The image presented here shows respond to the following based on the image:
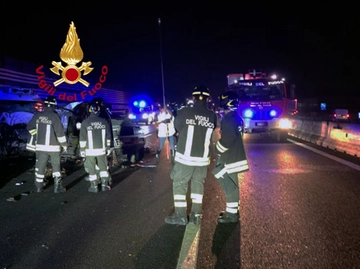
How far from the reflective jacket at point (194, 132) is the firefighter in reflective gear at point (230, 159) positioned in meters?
0.23

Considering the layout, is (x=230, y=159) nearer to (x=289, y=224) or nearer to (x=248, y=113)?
(x=289, y=224)

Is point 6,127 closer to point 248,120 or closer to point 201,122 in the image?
point 201,122

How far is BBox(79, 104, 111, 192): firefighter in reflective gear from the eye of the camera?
639 cm

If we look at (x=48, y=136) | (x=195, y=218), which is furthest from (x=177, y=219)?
(x=48, y=136)

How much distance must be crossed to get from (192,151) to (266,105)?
10.6 metres

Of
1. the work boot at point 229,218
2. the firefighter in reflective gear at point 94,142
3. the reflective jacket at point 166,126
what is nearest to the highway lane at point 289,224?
the work boot at point 229,218

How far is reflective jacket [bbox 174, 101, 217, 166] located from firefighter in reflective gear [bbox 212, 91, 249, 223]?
9.1 inches

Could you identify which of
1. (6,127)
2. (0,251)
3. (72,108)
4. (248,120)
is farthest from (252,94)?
(0,251)

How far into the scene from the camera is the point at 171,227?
180 inches

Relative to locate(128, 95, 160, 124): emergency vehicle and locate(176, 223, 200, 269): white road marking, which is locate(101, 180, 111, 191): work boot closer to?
locate(176, 223, 200, 269): white road marking

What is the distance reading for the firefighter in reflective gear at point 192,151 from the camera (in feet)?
15.4

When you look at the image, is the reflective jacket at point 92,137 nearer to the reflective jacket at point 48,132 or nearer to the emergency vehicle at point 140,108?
the reflective jacket at point 48,132

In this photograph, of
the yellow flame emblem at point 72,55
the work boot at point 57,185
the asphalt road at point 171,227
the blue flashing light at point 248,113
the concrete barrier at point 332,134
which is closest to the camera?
the asphalt road at point 171,227

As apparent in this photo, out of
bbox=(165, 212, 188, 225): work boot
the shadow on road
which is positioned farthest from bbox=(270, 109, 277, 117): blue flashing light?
bbox=(165, 212, 188, 225): work boot
